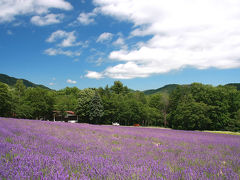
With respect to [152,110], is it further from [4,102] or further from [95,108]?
[4,102]

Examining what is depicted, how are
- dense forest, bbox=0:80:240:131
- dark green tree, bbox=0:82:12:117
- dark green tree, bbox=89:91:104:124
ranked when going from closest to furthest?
dark green tree, bbox=0:82:12:117 → dense forest, bbox=0:80:240:131 → dark green tree, bbox=89:91:104:124

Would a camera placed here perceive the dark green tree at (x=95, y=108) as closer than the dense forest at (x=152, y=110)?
No

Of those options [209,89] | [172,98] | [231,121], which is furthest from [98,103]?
[231,121]

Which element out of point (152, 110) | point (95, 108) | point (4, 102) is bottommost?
point (152, 110)

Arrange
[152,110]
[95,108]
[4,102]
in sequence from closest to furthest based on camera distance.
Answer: [4,102] < [95,108] < [152,110]

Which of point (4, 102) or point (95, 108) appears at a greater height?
point (4, 102)

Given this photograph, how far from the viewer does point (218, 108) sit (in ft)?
153

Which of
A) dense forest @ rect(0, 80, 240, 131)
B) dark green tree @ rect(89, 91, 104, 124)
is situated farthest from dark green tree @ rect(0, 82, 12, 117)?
dark green tree @ rect(89, 91, 104, 124)

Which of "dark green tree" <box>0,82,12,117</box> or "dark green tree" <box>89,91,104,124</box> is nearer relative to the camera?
"dark green tree" <box>0,82,12,117</box>

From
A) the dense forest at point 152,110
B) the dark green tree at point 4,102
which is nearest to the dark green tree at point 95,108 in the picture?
the dense forest at point 152,110

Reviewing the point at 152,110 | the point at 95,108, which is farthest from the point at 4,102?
the point at 152,110

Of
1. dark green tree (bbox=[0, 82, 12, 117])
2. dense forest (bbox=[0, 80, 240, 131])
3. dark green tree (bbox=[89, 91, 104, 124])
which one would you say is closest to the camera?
dark green tree (bbox=[0, 82, 12, 117])

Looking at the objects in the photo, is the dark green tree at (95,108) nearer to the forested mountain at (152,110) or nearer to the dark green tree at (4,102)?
the forested mountain at (152,110)

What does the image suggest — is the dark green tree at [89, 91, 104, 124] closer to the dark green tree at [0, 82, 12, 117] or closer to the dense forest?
the dense forest
